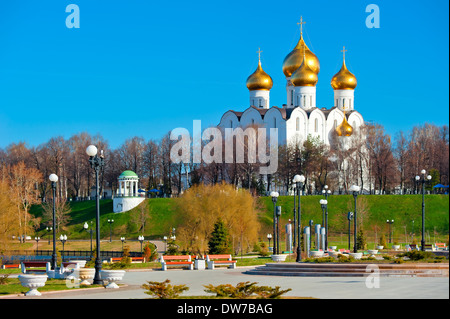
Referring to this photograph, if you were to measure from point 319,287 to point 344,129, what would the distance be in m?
58.0

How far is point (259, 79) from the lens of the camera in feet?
247

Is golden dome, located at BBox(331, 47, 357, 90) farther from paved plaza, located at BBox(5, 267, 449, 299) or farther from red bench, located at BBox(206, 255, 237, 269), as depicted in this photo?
paved plaza, located at BBox(5, 267, 449, 299)

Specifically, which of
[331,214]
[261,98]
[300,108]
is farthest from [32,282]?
[261,98]

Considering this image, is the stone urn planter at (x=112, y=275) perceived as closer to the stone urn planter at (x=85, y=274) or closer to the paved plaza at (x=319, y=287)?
the paved plaza at (x=319, y=287)

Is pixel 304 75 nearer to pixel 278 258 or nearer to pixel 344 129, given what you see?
pixel 344 129

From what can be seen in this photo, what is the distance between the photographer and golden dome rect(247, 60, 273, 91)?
75438 mm

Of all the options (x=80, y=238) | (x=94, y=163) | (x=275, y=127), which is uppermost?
(x=275, y=127)

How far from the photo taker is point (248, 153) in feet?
204

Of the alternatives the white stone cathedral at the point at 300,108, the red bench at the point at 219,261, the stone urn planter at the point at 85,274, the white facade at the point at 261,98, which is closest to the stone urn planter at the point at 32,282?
the stone urn planter at the point at 85,274

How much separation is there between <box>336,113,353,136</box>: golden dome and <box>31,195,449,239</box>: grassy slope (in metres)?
14.3

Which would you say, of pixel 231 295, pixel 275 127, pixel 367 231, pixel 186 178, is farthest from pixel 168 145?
pixel 231 295

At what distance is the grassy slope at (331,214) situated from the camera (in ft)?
180

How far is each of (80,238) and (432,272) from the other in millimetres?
42632
